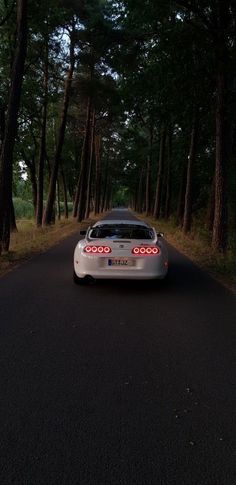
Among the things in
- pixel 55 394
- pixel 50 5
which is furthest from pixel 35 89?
pixel 55 394

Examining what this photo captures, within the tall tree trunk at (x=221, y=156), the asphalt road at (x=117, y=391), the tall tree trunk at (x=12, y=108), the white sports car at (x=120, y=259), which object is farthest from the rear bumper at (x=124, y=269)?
the tall tree trunk at (x=221, y=156)

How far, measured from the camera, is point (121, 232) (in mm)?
10695

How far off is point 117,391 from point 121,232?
643 centimetres

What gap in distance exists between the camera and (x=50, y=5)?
1703 centimetres

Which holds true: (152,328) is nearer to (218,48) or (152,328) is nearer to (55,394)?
(55,394)

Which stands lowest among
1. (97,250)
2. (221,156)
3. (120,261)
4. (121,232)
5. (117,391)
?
(117,391)

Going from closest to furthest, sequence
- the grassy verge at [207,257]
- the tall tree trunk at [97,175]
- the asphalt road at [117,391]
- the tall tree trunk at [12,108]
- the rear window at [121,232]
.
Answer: the asphalt road at [117,391], the rear window at [121,232], the grassy verge at [207,257], the tall tree trunk at [12,108], the tall tree trunk at [97,175]

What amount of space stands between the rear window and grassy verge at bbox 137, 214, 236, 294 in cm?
203

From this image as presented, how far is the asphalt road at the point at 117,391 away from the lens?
3.18 m

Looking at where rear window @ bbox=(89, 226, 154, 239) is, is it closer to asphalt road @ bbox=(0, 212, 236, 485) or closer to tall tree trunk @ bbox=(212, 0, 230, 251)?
asphalt road @ bbox=(0, 212, 236, 485)

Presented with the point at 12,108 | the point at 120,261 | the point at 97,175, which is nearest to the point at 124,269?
the point at 120,261

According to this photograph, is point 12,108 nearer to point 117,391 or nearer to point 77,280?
point 77,280

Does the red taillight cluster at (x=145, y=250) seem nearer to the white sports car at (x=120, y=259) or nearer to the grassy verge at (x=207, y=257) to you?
the white sports car at (x=120, y=259)

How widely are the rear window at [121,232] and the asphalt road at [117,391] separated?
2.06 meters
